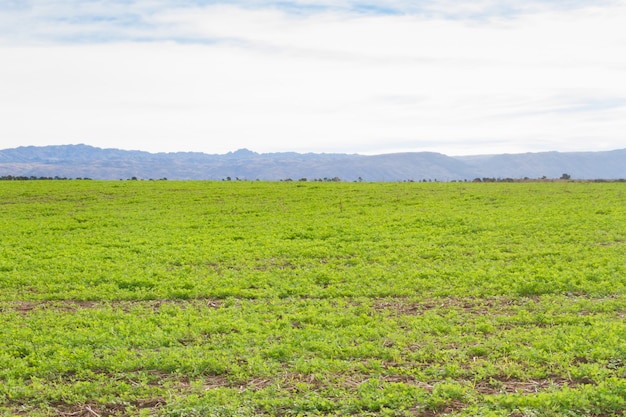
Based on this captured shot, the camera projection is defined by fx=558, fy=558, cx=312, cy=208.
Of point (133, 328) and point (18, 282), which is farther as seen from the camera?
point (18, 282)

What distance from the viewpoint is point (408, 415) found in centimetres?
916

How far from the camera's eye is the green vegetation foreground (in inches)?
394

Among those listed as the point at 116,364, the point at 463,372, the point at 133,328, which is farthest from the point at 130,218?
the point at 463,372

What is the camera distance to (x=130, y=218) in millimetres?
36094

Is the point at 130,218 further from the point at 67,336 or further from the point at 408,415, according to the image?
the point at 408,415

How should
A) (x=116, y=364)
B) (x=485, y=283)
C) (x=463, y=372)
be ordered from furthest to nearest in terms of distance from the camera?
(x=485, y=283) < (x=116, y=364) < (x=463, y=372)

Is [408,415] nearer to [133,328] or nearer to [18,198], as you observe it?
[133,328]

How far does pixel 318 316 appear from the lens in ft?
48.8

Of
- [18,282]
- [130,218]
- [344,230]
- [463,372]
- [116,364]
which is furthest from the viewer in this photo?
[130,218]

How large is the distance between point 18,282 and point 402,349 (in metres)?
14.5

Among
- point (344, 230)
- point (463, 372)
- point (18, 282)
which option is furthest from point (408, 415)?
point (344, 230)

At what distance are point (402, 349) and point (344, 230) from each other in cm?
1749

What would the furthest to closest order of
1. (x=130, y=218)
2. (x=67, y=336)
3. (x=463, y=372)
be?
(x=130, y=218)
(x=67, y=336)
(x=463, y=372)

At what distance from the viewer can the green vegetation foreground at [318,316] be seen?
10016mm
